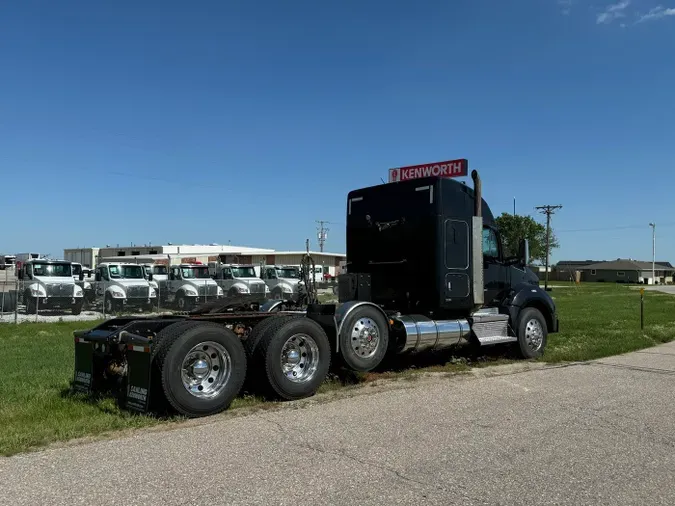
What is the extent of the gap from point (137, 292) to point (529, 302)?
680 inches

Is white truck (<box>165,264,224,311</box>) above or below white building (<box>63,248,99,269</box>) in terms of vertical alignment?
below

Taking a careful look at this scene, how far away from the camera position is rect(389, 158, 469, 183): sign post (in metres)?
11.1

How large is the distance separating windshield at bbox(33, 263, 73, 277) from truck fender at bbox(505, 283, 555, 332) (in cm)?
1926

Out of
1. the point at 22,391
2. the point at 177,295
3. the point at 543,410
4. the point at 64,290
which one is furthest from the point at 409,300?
the point at 177,295

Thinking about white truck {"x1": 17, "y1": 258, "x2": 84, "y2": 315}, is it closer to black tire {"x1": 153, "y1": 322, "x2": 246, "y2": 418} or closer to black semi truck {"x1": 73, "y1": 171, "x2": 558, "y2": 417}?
black semi truck {"x1": 73, "y1": 171, "x2": 558, "y2": 417}

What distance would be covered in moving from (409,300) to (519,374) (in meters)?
2.07

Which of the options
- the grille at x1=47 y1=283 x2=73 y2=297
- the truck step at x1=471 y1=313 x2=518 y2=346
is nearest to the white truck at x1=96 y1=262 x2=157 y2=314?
the grille at x1=47 y1=283 x2=73 y2=297

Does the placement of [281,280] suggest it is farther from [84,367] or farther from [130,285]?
[84,367]

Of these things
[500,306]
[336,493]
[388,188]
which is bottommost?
[336,493]

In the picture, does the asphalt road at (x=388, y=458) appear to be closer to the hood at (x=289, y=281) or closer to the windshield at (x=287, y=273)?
the hood at (x=289, y=281)

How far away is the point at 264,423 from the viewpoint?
6.45 meters

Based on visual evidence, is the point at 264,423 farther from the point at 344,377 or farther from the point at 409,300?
the point at 409,300

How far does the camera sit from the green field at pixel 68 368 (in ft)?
20.1

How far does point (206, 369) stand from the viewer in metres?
6.92
